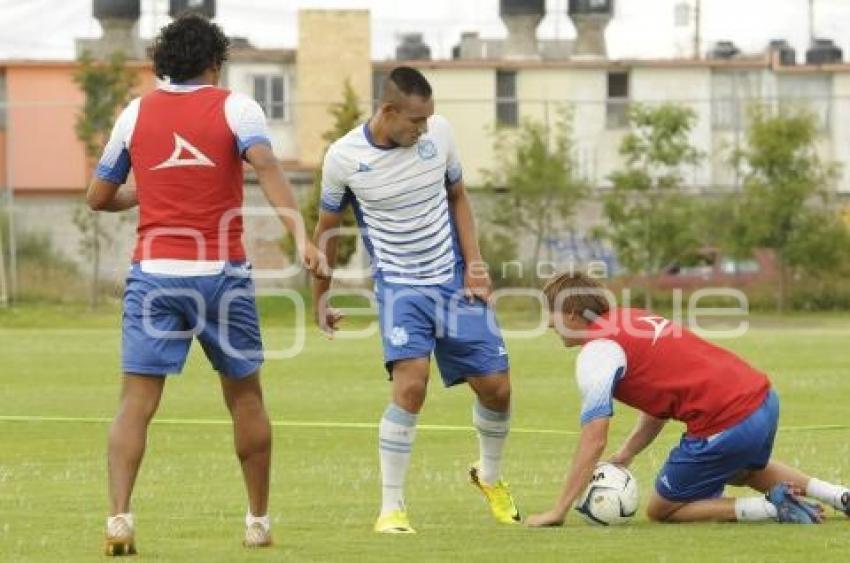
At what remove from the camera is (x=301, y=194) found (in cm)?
7181

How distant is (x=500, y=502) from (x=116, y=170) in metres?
2.91

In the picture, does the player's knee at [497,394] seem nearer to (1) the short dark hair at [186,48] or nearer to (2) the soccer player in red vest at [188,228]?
(2) the soccer player in red vest at [188,228]

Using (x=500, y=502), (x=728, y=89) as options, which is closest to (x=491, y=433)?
(x=500, y=502)

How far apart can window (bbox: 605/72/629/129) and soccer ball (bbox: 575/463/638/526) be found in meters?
58.1

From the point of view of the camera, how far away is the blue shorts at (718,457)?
12383mm

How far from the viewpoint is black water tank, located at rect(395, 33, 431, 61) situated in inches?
3494

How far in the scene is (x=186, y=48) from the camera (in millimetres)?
11414

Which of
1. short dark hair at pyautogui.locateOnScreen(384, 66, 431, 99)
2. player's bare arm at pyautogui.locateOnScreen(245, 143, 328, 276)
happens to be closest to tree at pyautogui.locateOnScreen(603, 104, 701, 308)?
short dark hair at pyautogui.locateOnScreen(384, 66, 431, 99)

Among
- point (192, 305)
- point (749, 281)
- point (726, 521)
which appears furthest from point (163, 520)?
point (749, 281)

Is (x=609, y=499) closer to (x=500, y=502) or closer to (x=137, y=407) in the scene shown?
(x=500, y=502)

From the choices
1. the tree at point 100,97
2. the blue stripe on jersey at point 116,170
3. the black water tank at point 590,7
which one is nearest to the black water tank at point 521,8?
the black water tank at point 590,7

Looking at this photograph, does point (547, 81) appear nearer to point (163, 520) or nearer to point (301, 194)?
point (301, 194)

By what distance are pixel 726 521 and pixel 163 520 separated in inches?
116

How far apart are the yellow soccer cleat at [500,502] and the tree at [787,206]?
1848 inches
